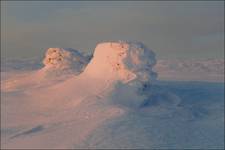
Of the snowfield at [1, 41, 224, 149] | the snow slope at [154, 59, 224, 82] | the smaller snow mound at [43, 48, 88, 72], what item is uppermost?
the smaller snow mound at [43, 48, 88, 72]

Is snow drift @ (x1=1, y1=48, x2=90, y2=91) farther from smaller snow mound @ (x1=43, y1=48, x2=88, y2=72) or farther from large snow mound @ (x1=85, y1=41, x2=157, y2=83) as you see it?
large snow mound @ (x1=85, y1=41, x2=157, y2=83)

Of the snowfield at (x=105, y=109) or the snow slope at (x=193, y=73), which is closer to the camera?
the snowfield at (x=105, y=109)

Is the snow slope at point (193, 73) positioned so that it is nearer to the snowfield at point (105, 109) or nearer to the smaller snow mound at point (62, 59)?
the smaller snow mound at point (62, 59)

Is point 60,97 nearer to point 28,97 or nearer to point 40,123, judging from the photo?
point 28,97

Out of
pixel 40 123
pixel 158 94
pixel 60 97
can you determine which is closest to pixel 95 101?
pixel 60 97

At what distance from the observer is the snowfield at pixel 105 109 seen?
74.0 ft

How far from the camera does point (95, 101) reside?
92.3ft

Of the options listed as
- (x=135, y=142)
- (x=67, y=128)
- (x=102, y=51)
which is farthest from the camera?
(x=102, y=51)

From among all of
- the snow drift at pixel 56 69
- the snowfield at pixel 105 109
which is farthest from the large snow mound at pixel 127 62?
the snow drift at pixel 56 69

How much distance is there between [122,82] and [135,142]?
8.56m

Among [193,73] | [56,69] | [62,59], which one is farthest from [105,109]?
[193,73]

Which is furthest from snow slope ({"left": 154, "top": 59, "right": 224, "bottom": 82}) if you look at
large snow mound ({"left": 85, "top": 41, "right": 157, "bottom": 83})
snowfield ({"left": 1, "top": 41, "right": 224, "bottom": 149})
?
large snow mound ({"left": 85, "top": 41, "right": 157, "bottom": 83})

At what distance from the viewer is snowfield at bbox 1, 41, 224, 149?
2255 centimetres

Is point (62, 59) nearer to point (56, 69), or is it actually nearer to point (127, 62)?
point (56, 69)
